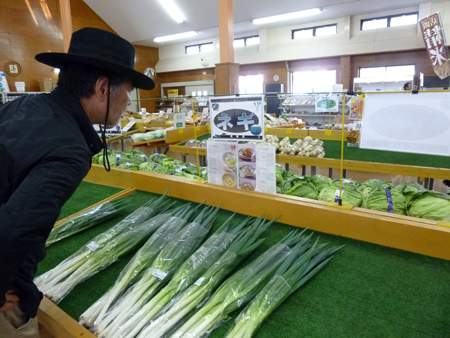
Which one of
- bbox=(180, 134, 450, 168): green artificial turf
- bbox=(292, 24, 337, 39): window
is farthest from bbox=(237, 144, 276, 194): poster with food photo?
bbox=(292, 24, 337, 39): window

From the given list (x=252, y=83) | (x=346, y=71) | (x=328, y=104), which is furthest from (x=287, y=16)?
(x=328, y=104)

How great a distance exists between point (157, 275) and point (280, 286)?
0.50m

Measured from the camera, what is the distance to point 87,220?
1.88 metres

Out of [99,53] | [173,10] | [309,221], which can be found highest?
[173,10]

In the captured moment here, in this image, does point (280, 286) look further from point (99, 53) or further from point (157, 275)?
point (99, 53)

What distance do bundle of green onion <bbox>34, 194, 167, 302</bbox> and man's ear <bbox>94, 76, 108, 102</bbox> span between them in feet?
2.52

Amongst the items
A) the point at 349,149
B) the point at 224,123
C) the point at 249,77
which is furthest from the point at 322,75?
the point at 224,123

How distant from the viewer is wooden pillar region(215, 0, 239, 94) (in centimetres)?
712

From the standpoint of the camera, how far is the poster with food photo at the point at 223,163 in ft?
6.50

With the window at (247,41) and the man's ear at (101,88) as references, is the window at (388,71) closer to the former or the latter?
the window at (247,41)

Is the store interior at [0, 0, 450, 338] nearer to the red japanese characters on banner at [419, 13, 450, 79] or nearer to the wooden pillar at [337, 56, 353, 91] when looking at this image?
Result: the red japanese characters on banner at [419, 13, 450, 79]

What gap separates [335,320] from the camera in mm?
1068

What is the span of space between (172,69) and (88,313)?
17.0 metres

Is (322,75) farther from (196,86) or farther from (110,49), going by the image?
(110,49)
